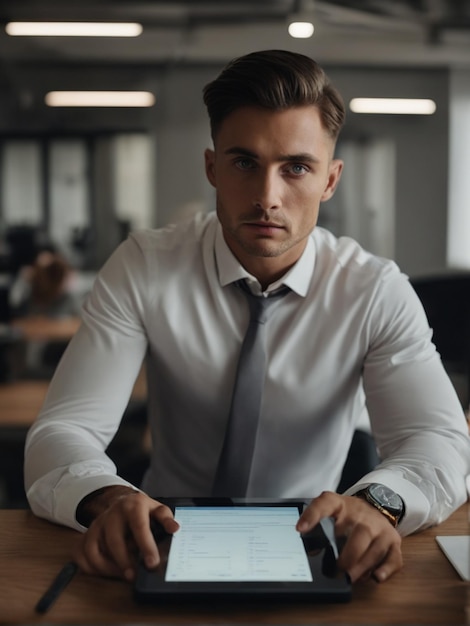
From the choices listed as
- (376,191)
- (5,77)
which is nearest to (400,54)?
(376,191)

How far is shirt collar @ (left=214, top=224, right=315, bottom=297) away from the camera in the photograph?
1570 millimetres

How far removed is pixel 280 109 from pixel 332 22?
4.45 m

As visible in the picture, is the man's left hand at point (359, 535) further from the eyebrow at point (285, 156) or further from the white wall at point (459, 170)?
the white wall at point (459, 170)

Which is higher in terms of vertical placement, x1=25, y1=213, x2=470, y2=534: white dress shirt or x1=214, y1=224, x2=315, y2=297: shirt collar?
x1=214, y1=224, x2=315, y2=297: shirt collar

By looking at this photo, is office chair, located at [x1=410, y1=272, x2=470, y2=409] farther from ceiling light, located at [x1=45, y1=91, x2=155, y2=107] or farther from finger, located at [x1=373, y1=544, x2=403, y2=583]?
ceiling light, located at [x1=45, y1=91, x2=155, y2=107]

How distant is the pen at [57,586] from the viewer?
0.84 meters

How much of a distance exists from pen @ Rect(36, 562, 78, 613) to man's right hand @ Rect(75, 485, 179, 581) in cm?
1

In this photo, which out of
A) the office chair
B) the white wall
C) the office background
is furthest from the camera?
the white wall

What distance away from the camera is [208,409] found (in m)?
1.59

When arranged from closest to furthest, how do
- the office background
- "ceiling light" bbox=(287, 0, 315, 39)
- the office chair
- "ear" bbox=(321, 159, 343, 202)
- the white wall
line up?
"ear" bbox=(321, 159, 343, 202), the office chair, "ceiling light" bbox=(287, 0, 315, 39), the office background, the white wall

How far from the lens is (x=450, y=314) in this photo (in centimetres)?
249

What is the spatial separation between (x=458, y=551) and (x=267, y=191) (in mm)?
712

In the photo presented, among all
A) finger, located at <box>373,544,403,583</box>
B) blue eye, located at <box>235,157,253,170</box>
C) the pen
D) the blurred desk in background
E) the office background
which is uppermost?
the office background

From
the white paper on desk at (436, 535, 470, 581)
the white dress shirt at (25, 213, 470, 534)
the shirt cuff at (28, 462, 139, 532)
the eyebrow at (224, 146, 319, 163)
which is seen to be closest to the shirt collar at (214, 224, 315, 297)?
the white dress shirt at (25, 213, 470, 534)
